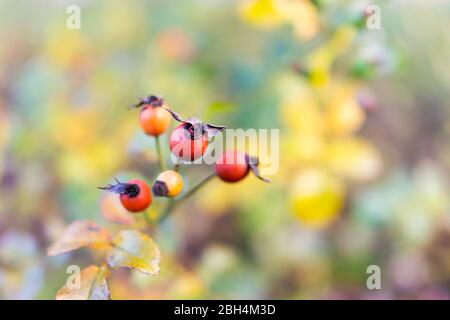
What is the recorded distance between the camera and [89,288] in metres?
1.08

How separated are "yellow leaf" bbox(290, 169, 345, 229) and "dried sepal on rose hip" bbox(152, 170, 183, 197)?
3.77ft

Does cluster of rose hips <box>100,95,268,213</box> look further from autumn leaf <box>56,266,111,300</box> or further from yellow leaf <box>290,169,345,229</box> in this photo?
yellow leaf <box>290,169,345,229</box>

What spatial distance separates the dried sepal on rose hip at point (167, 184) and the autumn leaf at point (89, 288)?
0.61 ft

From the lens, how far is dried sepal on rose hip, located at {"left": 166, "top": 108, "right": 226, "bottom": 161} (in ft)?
3.40

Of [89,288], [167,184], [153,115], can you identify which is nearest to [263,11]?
[153,115]

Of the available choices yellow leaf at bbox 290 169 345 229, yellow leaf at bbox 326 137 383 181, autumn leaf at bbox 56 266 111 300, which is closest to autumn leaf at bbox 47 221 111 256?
autumn leaf at bbox 56 266 111 300

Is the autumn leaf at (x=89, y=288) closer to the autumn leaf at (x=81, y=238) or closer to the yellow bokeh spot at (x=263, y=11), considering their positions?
the autumn leaf at (x=81, y=238)

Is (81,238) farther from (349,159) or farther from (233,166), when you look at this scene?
(349,159)

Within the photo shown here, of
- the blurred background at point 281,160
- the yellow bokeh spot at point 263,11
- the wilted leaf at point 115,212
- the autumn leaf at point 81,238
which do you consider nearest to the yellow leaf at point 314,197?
the blurred background at point 281,160

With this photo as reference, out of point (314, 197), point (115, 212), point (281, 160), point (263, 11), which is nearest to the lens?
point (115, 212)

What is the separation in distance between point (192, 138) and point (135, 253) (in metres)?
0.27

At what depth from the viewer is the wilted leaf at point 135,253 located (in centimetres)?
111

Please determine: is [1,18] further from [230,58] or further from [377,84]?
[377,84]
